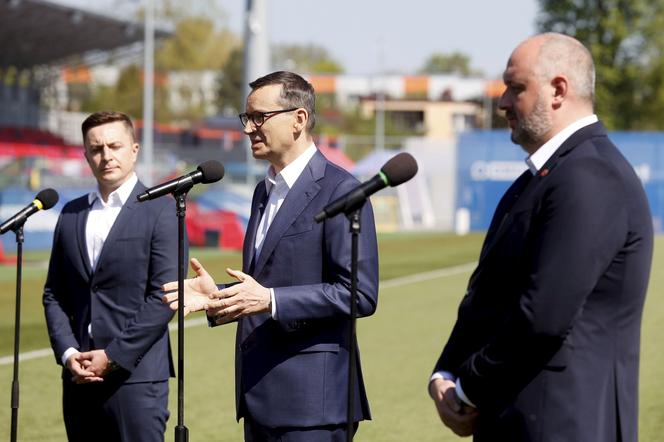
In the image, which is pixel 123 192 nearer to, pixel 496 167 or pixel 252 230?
pixel 252 230

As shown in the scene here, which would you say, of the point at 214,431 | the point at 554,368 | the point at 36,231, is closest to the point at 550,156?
the point at 554,368

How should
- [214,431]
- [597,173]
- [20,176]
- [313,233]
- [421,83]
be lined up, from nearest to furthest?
[597,173], [313,233], [214,431], [20,176], [421,83]

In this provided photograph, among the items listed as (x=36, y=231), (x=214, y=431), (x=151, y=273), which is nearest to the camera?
(x=151, y=273)

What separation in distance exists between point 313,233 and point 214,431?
4.63 meters

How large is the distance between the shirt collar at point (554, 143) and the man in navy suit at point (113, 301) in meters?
2.38

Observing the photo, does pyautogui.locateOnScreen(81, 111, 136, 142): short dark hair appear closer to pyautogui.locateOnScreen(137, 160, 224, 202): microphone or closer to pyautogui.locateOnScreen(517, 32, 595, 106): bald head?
pyautogui.locateOnScreen(137, 160, 224, 202): microphone

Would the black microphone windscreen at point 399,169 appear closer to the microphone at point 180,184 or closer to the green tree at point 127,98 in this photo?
the microphone at point 180,184

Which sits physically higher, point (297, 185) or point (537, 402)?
point (297, 185)

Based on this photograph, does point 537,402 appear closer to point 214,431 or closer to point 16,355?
point 16,355

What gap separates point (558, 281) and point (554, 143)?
434mm

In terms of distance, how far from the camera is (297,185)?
470 centimetres

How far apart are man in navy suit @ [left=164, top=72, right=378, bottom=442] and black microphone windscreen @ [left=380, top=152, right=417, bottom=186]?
44cm

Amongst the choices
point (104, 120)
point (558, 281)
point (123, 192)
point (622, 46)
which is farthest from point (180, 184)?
point (622, 46)

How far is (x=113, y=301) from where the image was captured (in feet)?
18.2
